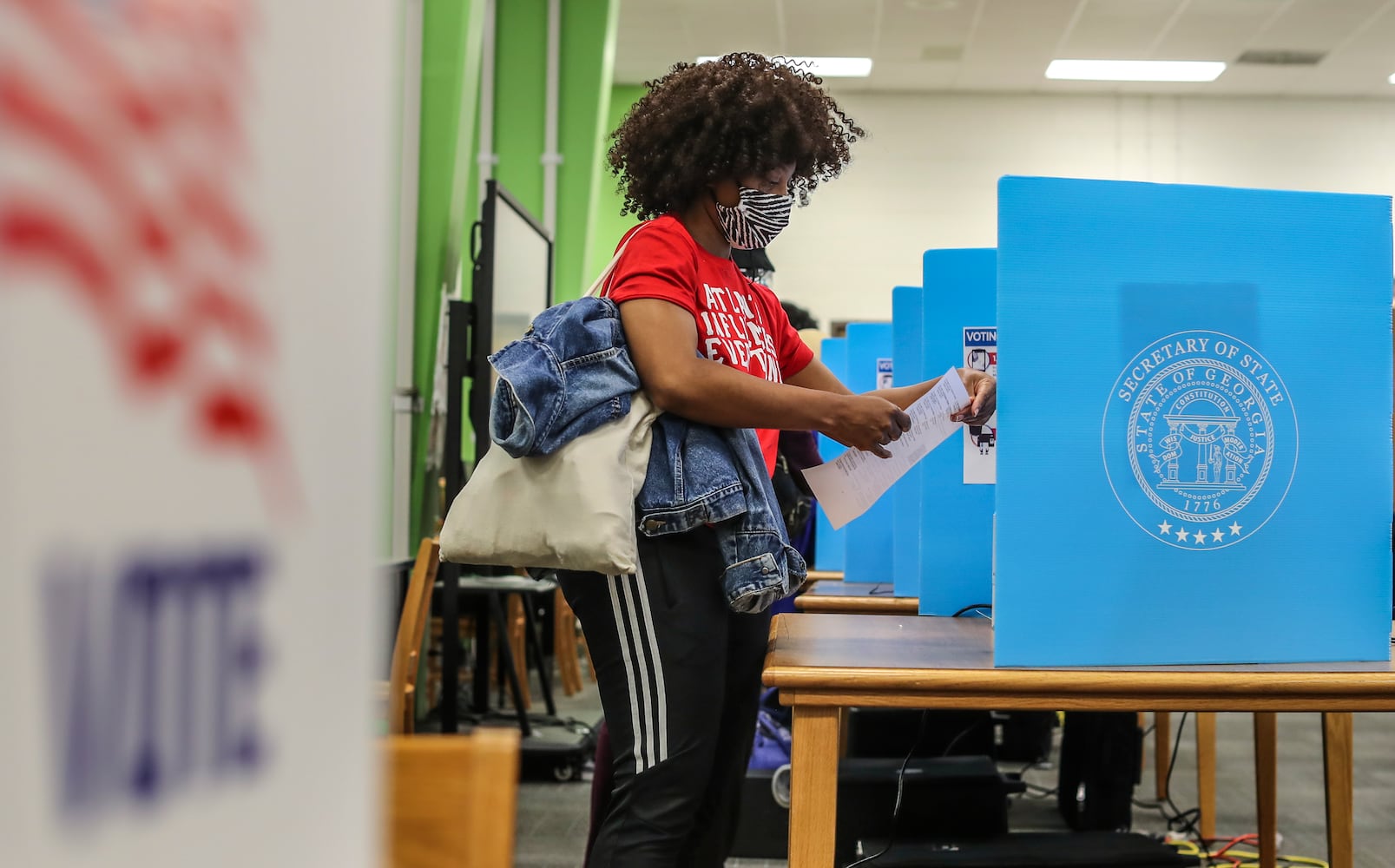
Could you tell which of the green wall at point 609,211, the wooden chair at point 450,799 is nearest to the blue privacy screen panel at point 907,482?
the wooden chair at point 450,799

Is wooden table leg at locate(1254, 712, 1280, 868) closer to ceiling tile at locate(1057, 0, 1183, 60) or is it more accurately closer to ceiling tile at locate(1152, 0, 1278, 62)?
ceiling tile at locate(1057, 0, 1183, 60)

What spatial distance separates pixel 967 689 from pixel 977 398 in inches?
15.5

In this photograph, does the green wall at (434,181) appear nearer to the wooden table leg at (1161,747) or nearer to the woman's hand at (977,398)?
the wooden table leg at (1161,747)

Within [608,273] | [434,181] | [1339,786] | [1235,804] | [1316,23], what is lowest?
[1235,804]

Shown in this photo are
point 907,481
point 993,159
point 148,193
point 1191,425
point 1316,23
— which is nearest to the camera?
point 148,193

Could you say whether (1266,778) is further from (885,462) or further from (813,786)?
(813,786)

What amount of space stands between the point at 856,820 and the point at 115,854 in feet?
6.30

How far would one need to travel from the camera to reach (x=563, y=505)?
41.9 inches

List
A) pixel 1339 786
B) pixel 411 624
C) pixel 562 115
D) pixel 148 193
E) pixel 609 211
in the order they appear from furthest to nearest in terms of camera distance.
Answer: pixel 609 211
pixel 562 115
pixel 411 624
pixel 1339 786
pixel 148 193

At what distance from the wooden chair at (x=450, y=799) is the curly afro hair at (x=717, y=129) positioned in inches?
39.3

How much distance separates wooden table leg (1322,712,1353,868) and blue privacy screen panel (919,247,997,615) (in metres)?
0.47

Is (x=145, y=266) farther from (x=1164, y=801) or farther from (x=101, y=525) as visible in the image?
(x=1164, y=801)

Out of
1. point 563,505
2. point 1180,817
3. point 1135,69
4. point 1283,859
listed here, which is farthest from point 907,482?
point 1135,69

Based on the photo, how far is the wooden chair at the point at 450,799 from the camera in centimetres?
35
